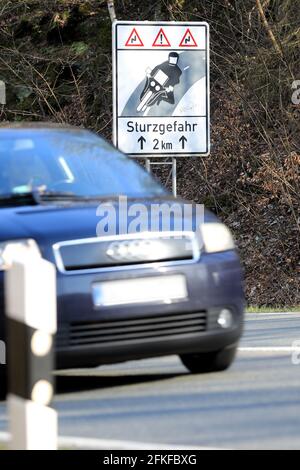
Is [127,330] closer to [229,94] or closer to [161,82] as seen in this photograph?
[161,82]

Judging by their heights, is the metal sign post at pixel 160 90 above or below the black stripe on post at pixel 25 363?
above

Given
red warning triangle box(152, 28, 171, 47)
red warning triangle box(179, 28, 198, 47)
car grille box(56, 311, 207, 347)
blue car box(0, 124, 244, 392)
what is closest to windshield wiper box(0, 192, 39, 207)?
blue car box(0, 124, 244, 392)

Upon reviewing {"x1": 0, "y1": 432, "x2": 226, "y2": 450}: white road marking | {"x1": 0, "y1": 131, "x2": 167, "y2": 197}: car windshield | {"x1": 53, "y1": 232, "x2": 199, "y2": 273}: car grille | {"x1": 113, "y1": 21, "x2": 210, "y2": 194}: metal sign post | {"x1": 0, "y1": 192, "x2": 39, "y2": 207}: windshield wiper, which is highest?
{"x1": 113, "y1": 21, "x2": 210, "y2": 194}: metal sign post

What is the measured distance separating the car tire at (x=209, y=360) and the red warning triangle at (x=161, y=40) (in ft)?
39.6

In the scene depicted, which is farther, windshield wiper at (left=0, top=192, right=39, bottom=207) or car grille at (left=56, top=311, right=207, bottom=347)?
windshield wiper at (left=0, top=192, right=39, bottom=207)

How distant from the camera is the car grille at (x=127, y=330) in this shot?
7.74 metres

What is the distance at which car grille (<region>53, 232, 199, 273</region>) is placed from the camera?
782cm

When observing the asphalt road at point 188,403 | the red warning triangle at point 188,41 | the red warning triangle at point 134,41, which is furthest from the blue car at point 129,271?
the red warning triangle at point 188,41

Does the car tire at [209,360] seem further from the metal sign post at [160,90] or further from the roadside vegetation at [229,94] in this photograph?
the roadside vegetation at [229,94]

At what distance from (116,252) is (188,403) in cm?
103

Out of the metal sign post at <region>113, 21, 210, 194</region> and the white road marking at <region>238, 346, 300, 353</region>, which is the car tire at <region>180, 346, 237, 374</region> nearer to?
the white road marking at <region>238, 346, 300, 353</region>

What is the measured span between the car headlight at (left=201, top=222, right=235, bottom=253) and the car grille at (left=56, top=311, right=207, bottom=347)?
433mm

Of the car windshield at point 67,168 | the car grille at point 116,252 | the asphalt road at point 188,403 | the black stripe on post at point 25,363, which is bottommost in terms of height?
the asphalt road at point 188,403
